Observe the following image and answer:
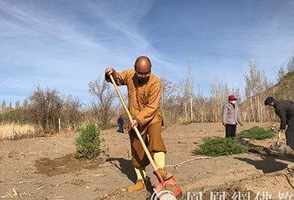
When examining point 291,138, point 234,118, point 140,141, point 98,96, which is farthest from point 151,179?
point 98,96

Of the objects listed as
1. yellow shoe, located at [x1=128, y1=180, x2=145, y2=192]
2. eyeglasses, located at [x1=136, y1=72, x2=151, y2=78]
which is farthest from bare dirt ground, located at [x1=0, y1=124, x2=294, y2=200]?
eyeglasses, located at [x1=136, y1=72, x2=151, y2=78]

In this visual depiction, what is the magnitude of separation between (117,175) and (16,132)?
39.0ft

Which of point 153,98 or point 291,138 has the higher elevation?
point 153,98

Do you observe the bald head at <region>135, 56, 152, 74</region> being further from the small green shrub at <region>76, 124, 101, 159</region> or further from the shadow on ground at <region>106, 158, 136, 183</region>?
the small green shrub at <region>76, 124, 101, 159</region>

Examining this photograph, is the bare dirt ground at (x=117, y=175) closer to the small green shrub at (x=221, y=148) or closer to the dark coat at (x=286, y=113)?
the small green shrub at (x=221, y=148)

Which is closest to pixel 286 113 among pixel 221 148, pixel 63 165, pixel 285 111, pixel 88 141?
pixel 285 111

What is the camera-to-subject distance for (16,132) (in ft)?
62.7

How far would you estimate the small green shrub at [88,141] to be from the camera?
34.2 ft

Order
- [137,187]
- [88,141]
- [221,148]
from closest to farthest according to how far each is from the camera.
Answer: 1. [137,187]
2. [221,148]
3. [88,141]

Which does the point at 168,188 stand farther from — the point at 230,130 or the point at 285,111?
A: the point at 230,130

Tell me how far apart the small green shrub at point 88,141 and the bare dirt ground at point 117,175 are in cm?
23

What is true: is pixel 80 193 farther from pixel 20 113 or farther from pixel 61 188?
pixel 20 113

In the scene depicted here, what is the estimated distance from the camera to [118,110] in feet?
81.8

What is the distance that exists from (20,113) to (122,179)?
1786 centimetres
